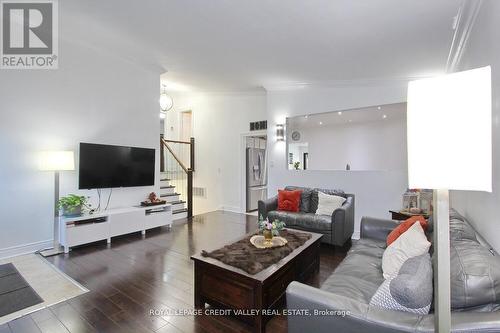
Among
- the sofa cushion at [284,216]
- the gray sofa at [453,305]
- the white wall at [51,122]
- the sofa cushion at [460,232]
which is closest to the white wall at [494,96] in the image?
the sofa cushion at [460,232]

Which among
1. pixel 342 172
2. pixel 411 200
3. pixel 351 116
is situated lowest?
pixel 411 200

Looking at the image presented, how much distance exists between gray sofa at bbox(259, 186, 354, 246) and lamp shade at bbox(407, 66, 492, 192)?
9.53 ft

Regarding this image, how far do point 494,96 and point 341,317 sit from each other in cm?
183

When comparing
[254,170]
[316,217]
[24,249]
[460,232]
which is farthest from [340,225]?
[24,249]

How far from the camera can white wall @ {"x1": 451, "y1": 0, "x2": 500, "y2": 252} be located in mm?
1662

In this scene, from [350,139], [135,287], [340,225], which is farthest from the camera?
[350,139]

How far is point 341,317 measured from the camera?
4.10 feet

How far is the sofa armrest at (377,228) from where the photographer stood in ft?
9.24

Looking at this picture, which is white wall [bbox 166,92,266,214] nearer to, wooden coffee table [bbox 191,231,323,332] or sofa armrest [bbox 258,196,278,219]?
sofa armrest [bbox 258,196,278,219]

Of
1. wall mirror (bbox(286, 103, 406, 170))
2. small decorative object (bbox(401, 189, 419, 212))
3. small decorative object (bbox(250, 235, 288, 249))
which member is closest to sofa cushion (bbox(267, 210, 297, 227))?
wall mirror (bbox(286, 103, 406, 170))

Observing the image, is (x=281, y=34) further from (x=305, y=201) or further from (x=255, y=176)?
(x=255, y=176)

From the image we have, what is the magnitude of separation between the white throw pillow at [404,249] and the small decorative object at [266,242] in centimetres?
92

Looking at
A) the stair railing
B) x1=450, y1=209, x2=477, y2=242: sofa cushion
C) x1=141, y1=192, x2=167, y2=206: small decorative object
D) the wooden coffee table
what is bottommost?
the wooden coffee table

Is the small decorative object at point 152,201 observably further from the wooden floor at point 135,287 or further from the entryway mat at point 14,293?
the entryway mat at point 14,293
